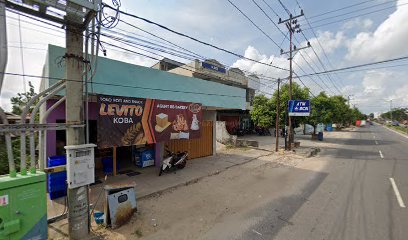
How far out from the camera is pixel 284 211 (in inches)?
226

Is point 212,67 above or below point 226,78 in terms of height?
above

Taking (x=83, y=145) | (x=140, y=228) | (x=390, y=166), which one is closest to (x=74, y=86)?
(x=83, y=145)

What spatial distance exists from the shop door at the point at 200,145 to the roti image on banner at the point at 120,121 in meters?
3.67

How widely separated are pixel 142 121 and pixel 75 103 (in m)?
3.62

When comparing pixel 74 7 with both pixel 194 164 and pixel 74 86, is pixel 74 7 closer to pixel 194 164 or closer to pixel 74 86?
pixel 74 86

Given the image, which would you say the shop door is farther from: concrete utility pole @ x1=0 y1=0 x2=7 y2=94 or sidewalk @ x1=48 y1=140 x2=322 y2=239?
concrete utility pole @ x1=0 y1=0 x2=7 y2=94

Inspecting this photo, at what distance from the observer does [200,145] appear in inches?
503

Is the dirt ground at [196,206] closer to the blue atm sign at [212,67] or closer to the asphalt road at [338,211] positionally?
the asphalt road at [338,211]

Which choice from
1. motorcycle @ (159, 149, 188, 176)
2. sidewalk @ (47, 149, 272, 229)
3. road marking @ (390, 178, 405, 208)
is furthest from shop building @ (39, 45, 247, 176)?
road marking @ (390, 178, 405, 208)

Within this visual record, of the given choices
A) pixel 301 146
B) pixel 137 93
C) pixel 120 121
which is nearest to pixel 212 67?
pixel 301 146

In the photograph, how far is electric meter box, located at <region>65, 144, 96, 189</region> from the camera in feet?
13.8

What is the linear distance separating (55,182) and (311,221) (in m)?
7.33

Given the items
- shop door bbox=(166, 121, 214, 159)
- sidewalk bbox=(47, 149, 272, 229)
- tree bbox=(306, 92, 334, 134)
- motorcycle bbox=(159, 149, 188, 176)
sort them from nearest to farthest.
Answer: sidewalk bbox=(47, 149, 272, 229) → motorcycle bbox=(159, 149, 188, 176) → shop door bbox=(166, 121, 214, 159) → tree bbox=(306, 92, 334, 134)

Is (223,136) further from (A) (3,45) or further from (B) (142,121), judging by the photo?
(A) (3,45)
